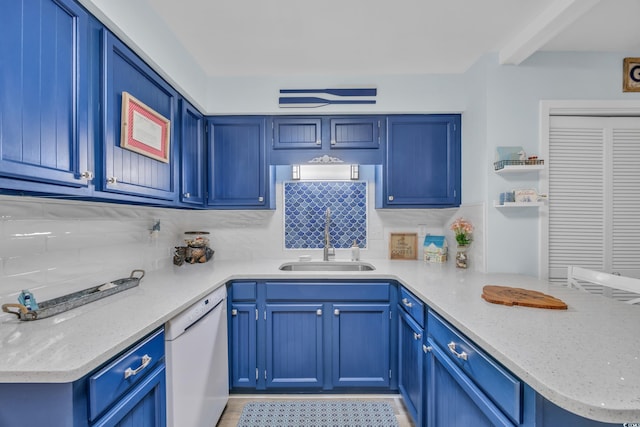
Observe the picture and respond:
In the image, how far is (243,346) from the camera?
2109 mm

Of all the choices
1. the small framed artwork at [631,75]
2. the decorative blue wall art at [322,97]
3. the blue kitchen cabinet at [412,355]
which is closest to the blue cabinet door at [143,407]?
the blue kitchen cabinet at [412,355]

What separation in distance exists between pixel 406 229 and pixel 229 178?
1708 millimetres

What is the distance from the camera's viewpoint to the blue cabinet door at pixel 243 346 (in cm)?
211

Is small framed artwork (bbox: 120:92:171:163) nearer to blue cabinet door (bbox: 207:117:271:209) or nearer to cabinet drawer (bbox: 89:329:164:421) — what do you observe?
blue cabinet door (bbox: 207:117:271:209)

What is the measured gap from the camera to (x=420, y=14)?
1683mm

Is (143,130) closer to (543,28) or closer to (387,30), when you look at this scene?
(387,30)

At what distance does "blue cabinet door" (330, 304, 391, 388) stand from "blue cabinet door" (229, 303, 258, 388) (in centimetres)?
59

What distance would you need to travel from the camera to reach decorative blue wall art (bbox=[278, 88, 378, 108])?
2.41 metres

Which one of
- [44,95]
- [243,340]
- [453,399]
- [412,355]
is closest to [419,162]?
[412,355]

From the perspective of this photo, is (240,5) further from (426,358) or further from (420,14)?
(426,358)

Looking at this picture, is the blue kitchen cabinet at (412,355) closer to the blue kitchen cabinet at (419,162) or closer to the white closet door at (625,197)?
the blue kitchen cabinet at (419,162)

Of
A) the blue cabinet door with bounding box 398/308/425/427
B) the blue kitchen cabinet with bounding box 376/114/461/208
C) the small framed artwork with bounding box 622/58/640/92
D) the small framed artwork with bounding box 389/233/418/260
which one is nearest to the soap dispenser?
the small framed artwork with bounding box 389/233/418/260

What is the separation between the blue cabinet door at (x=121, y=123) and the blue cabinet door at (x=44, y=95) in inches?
3.8

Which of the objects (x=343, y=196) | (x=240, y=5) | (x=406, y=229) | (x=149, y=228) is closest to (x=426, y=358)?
(x=406, y=229)
